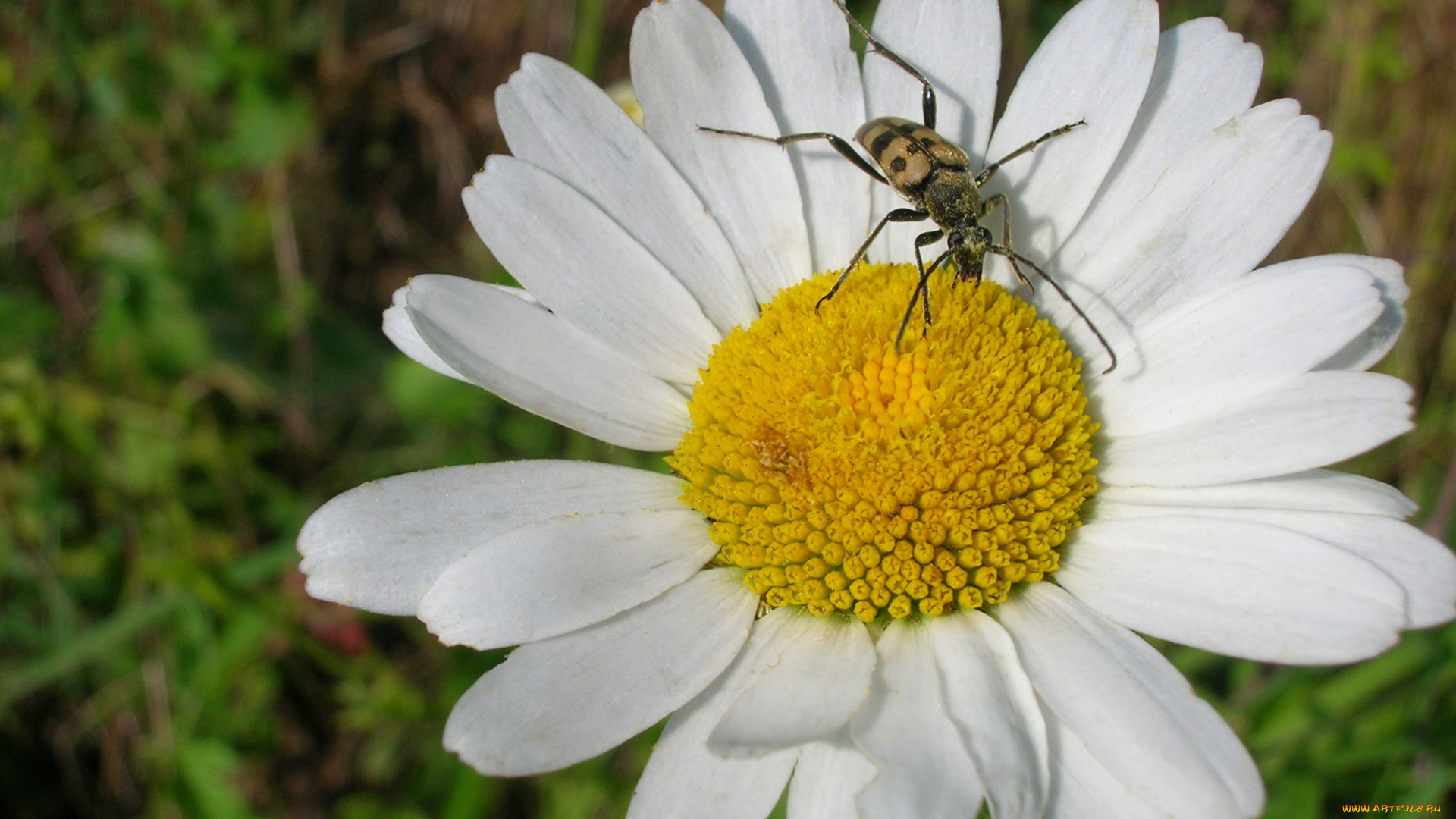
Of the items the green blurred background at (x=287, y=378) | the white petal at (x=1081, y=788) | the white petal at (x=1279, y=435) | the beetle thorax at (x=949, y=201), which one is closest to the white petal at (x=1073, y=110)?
the beetle thorax at (x=949, y=201)

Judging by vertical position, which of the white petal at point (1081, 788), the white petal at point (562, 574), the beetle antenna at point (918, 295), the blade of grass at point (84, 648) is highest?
the beetle antenna at point (918, 295)

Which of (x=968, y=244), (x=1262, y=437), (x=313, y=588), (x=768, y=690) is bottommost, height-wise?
(x=768, y=690)

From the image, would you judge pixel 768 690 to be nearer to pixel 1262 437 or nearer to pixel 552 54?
pixel 1262 437

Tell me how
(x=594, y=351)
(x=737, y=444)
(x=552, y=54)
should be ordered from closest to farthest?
(x=737, y=444) < (x=594, y=351) < (x=552, y=54)

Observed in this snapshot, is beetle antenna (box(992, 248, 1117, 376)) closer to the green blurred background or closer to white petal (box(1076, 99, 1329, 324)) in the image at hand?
white petal (box(1076, 99, 1329, 324))

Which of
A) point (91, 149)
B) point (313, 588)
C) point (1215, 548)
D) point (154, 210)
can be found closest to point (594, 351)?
Answer: point (313, 588)

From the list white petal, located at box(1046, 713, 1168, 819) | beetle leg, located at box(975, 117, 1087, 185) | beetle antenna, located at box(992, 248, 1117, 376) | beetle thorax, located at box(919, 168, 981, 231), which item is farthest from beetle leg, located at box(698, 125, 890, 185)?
white petal, located at box(1046, 713, 1168, 819)

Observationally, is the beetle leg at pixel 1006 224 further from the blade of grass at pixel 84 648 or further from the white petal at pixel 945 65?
the blade of grass at pixel 84 648
